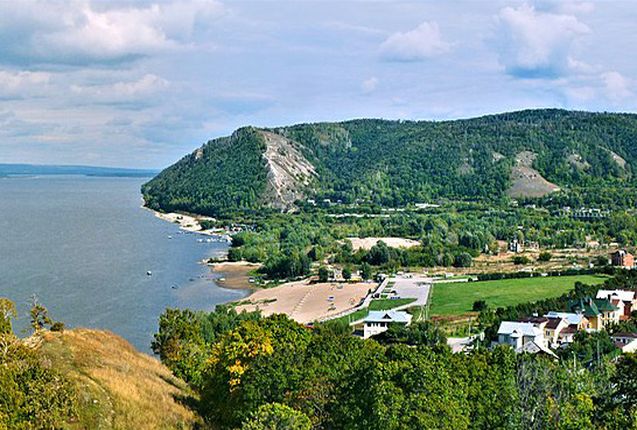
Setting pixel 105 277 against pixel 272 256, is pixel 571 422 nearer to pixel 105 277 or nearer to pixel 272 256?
pixel 105 277

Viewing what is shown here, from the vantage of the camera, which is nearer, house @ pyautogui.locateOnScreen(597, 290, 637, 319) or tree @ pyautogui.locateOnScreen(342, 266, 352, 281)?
house @ pyautogui.locateOnScreen(597, 290, 637, 319)

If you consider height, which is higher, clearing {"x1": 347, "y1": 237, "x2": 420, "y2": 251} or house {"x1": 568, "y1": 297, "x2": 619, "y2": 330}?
house {"x1": 568, "y1": 297, "x2": 619, "y2": 330}

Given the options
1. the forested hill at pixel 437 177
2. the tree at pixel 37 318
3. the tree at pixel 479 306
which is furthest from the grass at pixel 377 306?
the forested hill at pixel 437 177

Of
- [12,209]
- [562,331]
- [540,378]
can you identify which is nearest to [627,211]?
[562,331]

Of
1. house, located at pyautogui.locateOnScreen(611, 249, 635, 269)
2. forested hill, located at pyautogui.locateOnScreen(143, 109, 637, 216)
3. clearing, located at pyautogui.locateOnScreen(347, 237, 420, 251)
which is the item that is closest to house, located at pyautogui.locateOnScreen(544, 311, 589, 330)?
house, located at pyautogui.locateOnScreen(611, 249, 635, 269)

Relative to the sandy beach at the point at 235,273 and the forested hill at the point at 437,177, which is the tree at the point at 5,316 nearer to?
the sandy beach at the point at 235,273

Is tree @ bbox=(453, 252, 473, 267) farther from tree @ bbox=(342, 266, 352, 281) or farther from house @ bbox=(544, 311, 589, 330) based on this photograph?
house @ bbox=(544, 311, 589, 330)

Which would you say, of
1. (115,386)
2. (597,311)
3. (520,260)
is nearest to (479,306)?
(597,311)
